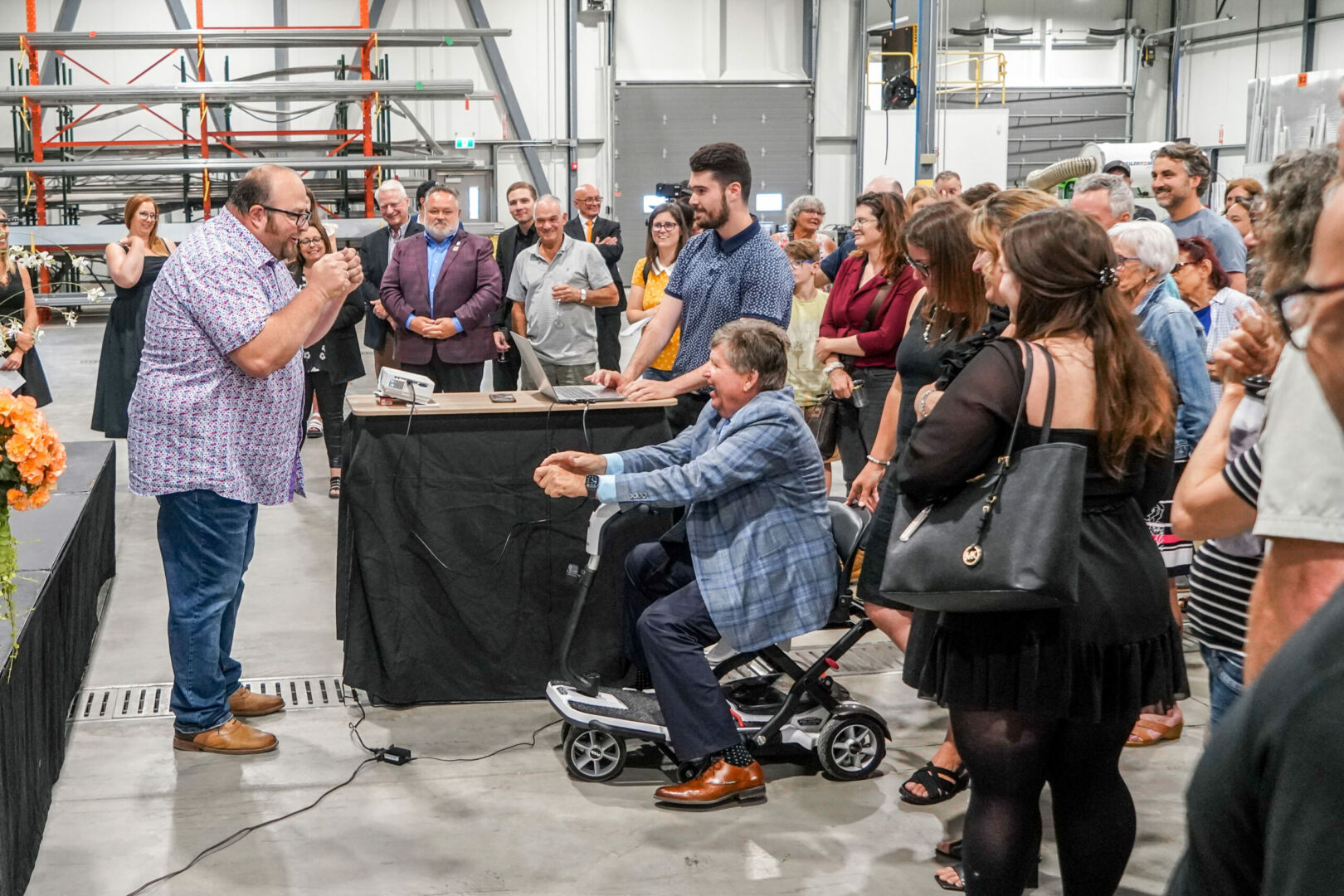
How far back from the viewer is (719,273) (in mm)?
4047

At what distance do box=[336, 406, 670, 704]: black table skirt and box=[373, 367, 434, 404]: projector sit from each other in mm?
66

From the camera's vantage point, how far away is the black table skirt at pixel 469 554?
3.81 metres

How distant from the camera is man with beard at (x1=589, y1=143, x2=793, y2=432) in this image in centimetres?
396

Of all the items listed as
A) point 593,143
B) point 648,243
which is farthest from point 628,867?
point 593,143

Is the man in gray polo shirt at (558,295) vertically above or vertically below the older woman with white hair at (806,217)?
below

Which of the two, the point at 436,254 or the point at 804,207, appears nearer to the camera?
the point at 436,254

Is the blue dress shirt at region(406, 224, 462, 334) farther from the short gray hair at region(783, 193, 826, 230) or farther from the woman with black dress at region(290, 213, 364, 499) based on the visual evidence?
the short gray hair at region(783, 193, 826, 230)

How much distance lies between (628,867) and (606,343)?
563 cm

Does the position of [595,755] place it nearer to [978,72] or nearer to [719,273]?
[719,273]

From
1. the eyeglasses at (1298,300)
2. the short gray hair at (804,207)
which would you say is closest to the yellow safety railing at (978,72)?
the short gray hair at (804,207)

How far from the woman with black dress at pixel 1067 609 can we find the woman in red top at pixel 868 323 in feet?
8.18

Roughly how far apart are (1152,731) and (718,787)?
126 centimetres

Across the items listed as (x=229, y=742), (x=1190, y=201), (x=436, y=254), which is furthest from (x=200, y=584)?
(x=1190, y=201)

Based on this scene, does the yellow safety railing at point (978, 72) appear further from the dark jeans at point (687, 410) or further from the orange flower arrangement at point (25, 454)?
the orange flower arrangement at point (25, 454)
